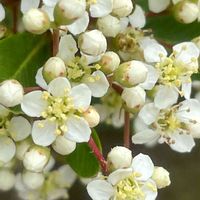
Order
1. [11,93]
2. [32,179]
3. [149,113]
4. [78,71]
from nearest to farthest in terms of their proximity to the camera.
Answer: [11,93] → [78,71] → [149,113] → [32,179]

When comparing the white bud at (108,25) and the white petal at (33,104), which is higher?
the white bud at (108,25)

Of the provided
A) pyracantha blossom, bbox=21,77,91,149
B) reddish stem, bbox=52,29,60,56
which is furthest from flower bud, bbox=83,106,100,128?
reddish stem, bbox=52,29,60,56

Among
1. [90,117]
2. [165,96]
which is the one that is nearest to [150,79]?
[165,96]

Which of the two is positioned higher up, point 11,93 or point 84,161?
point 11,93

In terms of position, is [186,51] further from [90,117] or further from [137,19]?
[90,117]

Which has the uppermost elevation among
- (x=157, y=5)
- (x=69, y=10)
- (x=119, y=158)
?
(x=69, y=10)

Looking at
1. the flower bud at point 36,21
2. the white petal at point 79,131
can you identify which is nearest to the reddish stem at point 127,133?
the white petal at point 79,131

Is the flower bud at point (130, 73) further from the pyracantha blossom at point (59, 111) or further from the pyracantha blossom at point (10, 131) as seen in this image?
the pyracantha blossom at point (10, 131)

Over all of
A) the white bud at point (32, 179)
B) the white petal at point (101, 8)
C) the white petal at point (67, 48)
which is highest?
the white petal at point (101, 8)
